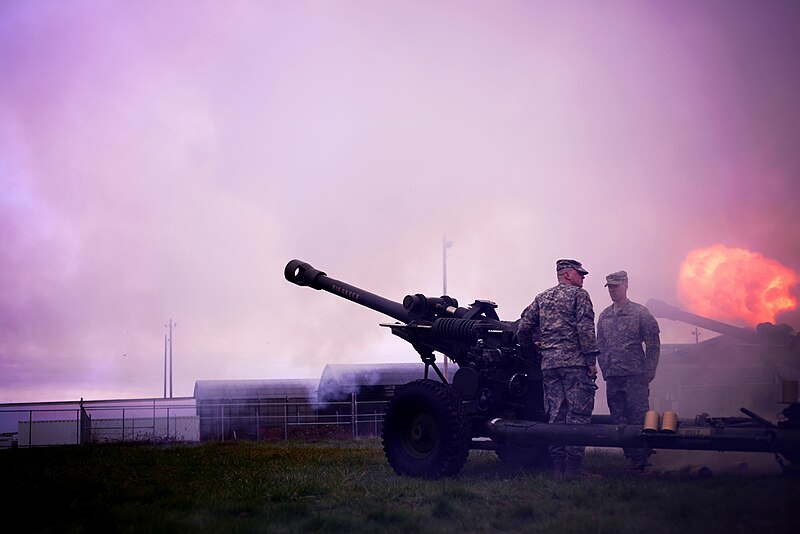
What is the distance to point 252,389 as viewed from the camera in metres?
45.0

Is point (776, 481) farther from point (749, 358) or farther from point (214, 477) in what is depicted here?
point (749, 358)

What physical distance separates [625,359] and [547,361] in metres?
1.58

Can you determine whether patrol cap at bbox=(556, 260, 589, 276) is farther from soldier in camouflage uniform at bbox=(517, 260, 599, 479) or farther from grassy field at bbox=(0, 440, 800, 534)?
grassy field at bbox=(0, 440, 800, 534)

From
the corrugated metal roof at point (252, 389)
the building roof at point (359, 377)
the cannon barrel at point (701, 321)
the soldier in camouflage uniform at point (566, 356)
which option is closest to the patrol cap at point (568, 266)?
the soldier in camouflage uniform at point (566, 356)

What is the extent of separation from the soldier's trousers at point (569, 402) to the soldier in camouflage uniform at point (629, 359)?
1.27 m

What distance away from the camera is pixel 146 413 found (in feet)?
134

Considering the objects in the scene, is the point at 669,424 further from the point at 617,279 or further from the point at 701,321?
the point at 701,321

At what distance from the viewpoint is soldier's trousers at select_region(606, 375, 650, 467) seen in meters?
9.75

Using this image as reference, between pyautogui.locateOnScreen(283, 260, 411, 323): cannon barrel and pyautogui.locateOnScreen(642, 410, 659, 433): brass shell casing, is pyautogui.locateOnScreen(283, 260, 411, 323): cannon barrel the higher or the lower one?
the higher one

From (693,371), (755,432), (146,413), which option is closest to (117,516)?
(755,432)

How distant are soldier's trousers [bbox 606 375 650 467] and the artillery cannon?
0.22 metres

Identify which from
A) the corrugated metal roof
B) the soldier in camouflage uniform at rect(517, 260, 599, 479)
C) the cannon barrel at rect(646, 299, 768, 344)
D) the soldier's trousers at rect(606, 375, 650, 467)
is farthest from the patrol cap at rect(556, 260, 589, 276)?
the corrugated metal roof

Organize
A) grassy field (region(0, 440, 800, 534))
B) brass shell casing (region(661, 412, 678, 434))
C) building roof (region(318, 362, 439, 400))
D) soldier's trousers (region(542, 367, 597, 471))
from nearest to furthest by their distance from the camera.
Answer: grassy field (region(0, 440, 800, 534)) < brass shell casing (region(661, 412, 678, 434)) < soldier's trousers (region(542, 367, 597, 471)) < building roof (region(318, 362, 439, 400))

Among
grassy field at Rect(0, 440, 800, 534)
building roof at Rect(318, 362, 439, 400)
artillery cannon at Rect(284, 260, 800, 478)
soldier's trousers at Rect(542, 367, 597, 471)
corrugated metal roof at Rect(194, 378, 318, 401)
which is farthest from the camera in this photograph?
corrugated metal roof at Rect(194, 378, 318, 401)
